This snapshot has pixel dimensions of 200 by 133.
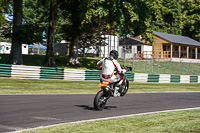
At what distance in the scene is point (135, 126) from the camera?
6426mm

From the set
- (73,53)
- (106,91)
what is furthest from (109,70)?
(73,53)

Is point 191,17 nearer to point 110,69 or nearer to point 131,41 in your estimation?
point 131,41

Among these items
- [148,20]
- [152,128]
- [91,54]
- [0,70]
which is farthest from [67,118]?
[91,54]

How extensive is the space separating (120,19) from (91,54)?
2197 cm

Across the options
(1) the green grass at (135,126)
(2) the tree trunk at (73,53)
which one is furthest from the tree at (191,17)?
(1) the green grass at (135,126)

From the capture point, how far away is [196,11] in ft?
215

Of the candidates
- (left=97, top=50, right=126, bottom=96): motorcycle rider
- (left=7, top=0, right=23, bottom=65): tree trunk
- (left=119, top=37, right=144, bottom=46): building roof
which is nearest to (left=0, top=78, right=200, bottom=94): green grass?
(left=97, top=50, right=126, bottom=96): motorcycle rider

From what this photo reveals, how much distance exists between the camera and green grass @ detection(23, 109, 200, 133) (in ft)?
19.3

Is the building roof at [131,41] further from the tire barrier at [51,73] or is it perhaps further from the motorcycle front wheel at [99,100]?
the motorcycle front wheel at [99,100]

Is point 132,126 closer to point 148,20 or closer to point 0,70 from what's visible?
point 0,70

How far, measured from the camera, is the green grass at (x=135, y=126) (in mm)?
5879

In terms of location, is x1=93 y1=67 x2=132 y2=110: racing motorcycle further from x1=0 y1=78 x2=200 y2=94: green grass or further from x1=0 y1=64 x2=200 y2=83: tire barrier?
x1=0 y1=64 x2=200 y2=83: tire barrier

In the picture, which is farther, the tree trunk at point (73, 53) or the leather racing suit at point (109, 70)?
the tree trunk at point (73, 53)

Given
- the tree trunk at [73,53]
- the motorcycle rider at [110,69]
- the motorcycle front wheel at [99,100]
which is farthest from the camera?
the tree trunk at [73,53]
